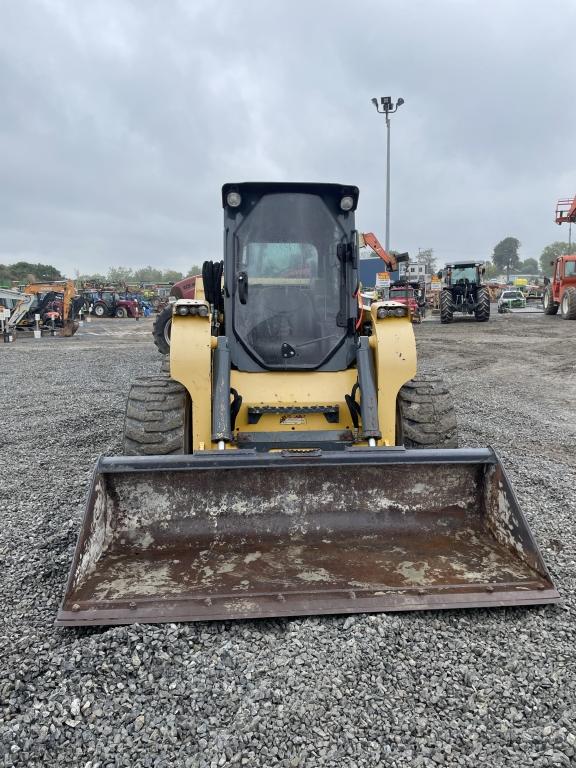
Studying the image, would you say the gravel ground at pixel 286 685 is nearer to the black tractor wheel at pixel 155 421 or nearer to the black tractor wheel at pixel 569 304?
the black tractor wheel at pixel 155 421

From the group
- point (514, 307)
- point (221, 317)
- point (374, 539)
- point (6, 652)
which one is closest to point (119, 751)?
point (6, 652)

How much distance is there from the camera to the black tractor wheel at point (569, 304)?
77.3ft

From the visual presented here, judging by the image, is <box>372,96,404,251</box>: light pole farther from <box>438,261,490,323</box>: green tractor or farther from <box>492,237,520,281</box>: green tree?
<box>492,237,520,281</box>: green tree

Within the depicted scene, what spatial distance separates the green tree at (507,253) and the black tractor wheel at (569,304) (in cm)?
10308

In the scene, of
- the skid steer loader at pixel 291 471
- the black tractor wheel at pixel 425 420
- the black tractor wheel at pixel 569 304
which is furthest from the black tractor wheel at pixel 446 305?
the black tractor wheel at pixel 425 420

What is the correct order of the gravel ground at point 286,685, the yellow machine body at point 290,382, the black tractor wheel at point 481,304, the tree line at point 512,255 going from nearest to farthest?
the gravel ground at point 286,685, the yellow machine body at point 290,382, the black tractor wheel at point 481,304, the tree line at point 512,255

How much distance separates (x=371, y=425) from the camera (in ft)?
13.4

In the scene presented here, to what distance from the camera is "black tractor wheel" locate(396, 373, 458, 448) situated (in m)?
4.33

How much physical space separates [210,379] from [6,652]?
84.1 inches

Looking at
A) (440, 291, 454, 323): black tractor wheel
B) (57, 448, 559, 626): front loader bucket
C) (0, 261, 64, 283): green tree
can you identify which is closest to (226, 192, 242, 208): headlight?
(57, 448, 559, 626): front loader bucket

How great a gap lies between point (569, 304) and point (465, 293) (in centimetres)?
397

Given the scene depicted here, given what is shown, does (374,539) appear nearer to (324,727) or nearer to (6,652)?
(324,727)

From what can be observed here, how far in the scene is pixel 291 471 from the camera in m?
3.48

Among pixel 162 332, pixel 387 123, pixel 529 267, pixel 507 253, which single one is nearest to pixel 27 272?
pixel 387 123
